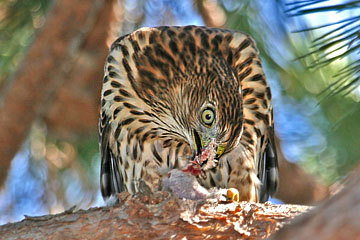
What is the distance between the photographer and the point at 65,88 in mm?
5238

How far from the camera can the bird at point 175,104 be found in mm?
4348

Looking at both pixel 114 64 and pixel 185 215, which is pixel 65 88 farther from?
pixel 185 215

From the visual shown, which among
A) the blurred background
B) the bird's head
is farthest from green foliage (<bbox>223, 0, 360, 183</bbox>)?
the bird's head

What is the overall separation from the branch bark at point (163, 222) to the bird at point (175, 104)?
111 cm

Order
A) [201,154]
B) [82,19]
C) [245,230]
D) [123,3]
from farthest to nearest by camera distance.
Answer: [123,3], [82,19], [201,154], [245,230]

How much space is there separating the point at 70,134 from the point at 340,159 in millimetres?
2554

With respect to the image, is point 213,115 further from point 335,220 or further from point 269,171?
point 335,220

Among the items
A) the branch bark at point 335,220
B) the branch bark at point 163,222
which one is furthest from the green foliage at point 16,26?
the branch bark at point 335,220

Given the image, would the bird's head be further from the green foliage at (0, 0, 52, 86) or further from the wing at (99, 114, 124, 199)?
the green foliage at (0, 0, 52, 86)

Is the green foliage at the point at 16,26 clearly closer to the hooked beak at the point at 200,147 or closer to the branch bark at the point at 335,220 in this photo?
the hooked beak at the point at 200,147

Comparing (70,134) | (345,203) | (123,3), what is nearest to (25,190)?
(70,134)

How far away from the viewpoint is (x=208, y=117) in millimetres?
3867

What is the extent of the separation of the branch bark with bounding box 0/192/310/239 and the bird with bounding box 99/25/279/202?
111cm

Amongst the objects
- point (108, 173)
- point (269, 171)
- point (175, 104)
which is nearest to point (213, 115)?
point (175, 104)
